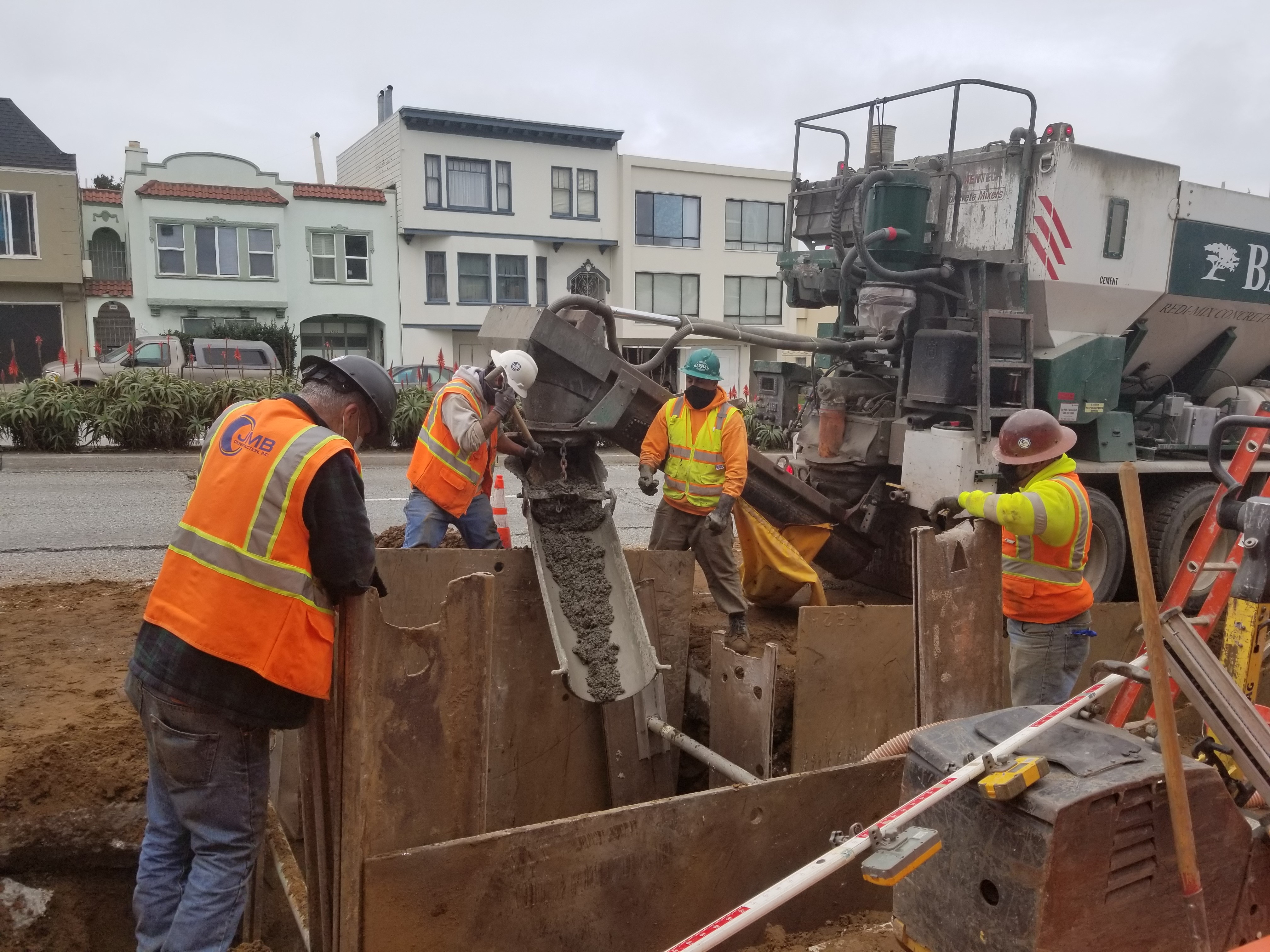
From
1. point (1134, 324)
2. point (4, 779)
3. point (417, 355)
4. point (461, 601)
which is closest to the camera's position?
point (461, 601)

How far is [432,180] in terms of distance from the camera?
2598cm

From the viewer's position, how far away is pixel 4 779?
12.5 ft

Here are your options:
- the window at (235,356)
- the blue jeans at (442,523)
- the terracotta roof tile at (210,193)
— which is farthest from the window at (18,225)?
the blue jeans at (442,523)

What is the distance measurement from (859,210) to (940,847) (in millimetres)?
4449

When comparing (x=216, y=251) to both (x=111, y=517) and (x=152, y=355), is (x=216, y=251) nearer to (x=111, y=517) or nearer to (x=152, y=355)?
(x=152, y=355)

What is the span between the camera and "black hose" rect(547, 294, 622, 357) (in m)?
5.19

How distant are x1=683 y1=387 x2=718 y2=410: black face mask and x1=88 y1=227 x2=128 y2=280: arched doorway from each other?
80.7 ft

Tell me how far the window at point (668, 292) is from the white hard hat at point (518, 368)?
923 inches

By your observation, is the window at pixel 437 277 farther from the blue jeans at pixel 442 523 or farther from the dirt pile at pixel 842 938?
the dirt pile at pixel 842 938

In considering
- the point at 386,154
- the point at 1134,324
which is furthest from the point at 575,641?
the point at 386,154

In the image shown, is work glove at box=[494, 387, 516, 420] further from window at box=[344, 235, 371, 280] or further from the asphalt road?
window at box=[344, 235, 371, 280]

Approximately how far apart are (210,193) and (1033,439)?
79.8ft

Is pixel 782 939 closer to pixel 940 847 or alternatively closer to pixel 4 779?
pixel 940 847

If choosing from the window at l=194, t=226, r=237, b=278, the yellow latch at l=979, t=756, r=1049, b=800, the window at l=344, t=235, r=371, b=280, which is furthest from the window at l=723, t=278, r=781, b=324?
the yellow latch at l=979, t=756, r=1049, b=800
